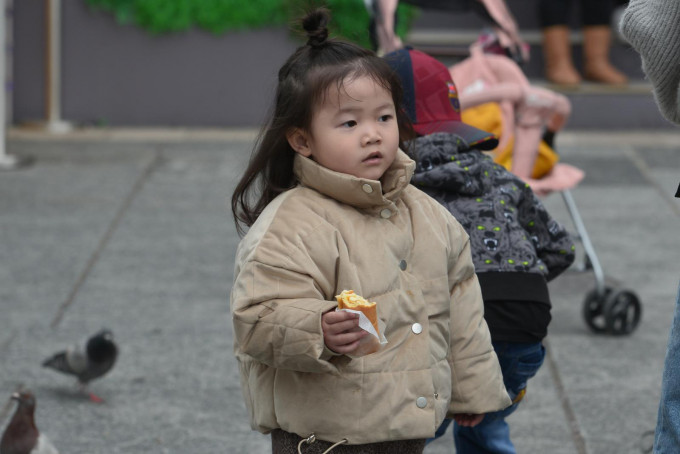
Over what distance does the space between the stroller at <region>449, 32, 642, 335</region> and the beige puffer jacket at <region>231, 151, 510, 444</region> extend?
198 centimetres

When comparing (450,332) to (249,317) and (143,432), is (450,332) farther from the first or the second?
(143,432)

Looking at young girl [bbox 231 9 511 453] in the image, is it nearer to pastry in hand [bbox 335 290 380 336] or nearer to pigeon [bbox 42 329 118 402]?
pastry in hand [bbox 335 290 380 336]

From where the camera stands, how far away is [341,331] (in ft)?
7.97

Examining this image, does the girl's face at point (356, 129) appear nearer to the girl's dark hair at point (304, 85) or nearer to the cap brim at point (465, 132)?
the girl's dark hair at point (304, 85)

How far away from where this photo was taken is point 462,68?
5.37 meters

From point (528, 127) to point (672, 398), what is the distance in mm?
2614

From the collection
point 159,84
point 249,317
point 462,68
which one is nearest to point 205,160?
point 159,84

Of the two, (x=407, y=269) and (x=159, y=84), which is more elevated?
(x=407, y=269)

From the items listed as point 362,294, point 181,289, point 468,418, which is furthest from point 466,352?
point 181,289

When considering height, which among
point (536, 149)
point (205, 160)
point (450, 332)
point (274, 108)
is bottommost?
point (205, 160)

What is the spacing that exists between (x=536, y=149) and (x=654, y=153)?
5.08 m

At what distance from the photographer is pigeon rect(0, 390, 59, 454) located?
3.95 metres

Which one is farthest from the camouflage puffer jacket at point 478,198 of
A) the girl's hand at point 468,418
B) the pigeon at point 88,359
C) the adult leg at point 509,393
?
the pigeon at point 88,359

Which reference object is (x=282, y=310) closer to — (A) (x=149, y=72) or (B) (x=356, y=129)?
(B) (x=356, y=129)
